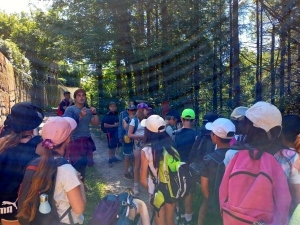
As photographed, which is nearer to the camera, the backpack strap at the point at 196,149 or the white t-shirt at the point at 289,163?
the white t-shirt at the point at 289,163

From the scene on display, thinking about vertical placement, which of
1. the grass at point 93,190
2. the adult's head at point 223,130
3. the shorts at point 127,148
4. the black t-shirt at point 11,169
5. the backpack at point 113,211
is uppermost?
the adult's head at point 223,130

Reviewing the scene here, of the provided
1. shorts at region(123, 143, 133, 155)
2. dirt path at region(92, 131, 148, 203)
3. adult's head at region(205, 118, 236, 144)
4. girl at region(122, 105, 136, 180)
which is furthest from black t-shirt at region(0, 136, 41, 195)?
shorts at region(123, 143, 133, 155)

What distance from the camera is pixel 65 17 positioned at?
14.9 meters

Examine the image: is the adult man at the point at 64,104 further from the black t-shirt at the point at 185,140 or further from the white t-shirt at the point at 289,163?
the white t-shirt at the point at 289,163

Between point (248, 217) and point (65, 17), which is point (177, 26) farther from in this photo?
point (248, 217)

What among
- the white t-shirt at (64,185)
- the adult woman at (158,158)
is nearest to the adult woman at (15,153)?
the white t-shirt at (64,185)

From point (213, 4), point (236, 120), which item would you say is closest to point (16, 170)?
point (236, 120)

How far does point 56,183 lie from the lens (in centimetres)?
218

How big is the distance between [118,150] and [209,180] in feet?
19.0

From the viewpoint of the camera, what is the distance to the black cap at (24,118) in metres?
2.64

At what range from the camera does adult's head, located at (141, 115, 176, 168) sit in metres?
3.32

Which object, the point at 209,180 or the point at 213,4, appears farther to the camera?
the point at 213,4

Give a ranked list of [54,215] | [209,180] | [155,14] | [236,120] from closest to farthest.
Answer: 1. [54,215]
2. [209,180]
3. [236,120]
4. [155,14]

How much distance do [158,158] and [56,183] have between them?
4.41 feet
